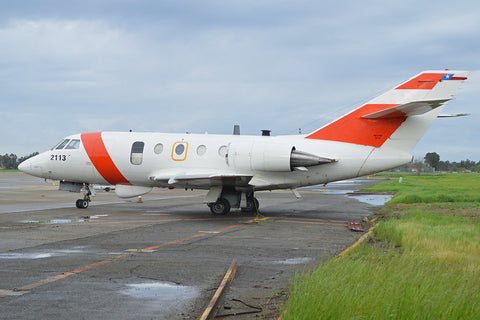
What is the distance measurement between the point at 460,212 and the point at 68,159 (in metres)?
17.5

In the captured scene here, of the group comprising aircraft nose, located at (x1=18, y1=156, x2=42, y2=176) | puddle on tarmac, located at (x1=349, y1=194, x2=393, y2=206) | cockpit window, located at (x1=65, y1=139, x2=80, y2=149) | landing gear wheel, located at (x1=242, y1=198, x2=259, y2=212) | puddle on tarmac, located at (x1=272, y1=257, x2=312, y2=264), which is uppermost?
cockpit window, located at (x1=65, y1=139, x2=80, y2=149)

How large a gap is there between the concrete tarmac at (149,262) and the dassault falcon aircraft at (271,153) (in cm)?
188

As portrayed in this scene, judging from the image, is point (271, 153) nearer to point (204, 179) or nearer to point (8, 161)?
point (204, 179)

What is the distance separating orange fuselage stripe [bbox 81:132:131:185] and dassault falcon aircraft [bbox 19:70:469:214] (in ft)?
0.14

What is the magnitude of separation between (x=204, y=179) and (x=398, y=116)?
776 cm

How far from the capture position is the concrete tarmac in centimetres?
648

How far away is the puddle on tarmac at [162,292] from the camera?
22.6 ft

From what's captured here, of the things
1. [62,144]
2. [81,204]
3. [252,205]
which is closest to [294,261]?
[252,205]

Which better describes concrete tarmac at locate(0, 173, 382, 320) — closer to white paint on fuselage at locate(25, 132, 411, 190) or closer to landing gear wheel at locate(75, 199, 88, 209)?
white paint on fuselage at locate(25, 132, 411, 190)

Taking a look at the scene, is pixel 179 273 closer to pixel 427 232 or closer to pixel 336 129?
pixel 427 232

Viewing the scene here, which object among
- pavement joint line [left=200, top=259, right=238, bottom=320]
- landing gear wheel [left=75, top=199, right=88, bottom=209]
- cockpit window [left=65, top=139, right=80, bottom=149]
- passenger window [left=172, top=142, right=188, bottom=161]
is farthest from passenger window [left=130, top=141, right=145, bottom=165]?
pavement joint line [left=200, top=259, right=238, bottom=320]

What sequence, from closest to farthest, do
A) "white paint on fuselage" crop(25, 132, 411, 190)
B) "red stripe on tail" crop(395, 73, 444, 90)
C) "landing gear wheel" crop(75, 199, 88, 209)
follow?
"red stripe on tail" crop(395, 73, 444, 90)
"white paint on fuselage" crop(25, 132, 411, 190)
"landing gear wheel" crop(75, 199, 88, 209)

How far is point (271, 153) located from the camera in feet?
62.1

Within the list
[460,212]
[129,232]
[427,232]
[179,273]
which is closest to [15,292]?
[179,273]
